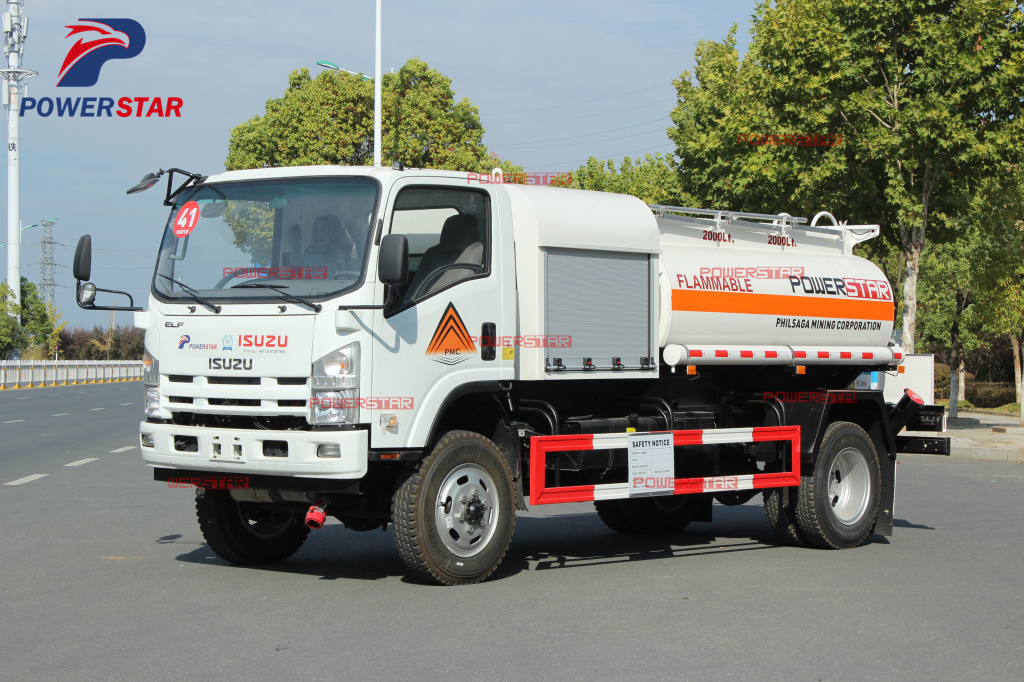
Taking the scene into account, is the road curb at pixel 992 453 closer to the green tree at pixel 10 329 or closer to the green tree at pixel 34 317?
the green tree at pixel 10 329

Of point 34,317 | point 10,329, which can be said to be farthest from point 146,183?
point 34,317

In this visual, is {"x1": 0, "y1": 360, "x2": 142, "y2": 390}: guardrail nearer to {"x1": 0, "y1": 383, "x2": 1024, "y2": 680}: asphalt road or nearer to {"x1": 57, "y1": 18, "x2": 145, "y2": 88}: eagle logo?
{"x1": 57, "y1": 18, "x2": 145, "y2": 88}: eagle logo

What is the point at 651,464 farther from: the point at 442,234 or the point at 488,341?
the point at 442,234

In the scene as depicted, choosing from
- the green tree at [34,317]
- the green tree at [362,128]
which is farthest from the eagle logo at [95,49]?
the green tree at [34,317]

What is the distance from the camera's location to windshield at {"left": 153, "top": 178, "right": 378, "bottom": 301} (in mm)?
7648

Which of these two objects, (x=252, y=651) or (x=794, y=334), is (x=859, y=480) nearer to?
(x=794, y=334)

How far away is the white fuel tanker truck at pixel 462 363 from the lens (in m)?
7.47

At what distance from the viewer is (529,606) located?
7.19m

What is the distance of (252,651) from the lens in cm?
592

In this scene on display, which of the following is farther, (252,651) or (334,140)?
(334,140)

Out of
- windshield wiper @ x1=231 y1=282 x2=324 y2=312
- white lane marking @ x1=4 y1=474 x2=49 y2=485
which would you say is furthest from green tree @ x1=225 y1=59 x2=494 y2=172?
windshield wiper @ x1=231 y1=282 x2=324 y2=312

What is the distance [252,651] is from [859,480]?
252 inches

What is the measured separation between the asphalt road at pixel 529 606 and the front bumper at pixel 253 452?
801mm

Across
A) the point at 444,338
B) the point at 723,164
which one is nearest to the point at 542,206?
the point at 444,338
